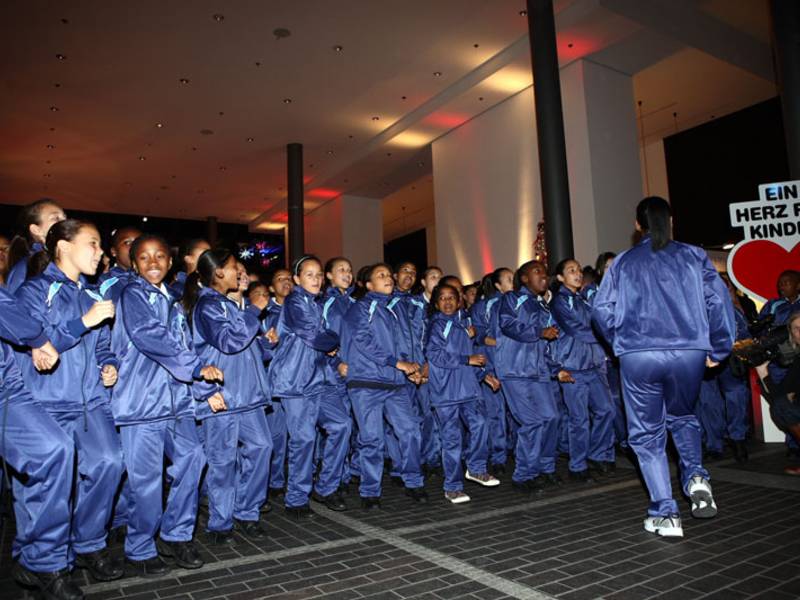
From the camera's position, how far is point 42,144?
602 inches

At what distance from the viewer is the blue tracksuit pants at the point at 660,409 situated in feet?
11.4

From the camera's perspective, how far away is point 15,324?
2.65 m

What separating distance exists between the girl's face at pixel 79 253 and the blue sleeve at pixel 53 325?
0.70ft

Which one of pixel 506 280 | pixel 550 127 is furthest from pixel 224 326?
pixel 550 127

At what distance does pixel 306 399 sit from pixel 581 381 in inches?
96.8

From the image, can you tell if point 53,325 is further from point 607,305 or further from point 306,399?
point 607,305

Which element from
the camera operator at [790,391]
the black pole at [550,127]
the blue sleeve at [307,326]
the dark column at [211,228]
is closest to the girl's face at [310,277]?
the blue sleeve at [307,326]

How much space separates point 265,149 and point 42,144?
5.62 m

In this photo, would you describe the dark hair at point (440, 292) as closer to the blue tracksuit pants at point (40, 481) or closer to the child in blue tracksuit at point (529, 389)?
the child in blue tracksuit at point (529, 389)

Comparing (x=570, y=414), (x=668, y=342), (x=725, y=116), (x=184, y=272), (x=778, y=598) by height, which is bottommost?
(x=778, y=598)

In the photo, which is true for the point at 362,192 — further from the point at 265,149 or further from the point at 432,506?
the point at 432,506

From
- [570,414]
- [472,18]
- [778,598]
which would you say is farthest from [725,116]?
[778,598]

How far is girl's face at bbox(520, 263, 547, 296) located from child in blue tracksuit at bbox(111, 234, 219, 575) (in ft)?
9.75

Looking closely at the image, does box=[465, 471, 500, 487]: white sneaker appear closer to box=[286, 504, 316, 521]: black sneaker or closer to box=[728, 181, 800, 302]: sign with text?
box=[286, 504, 316, 521]: black sneaker
